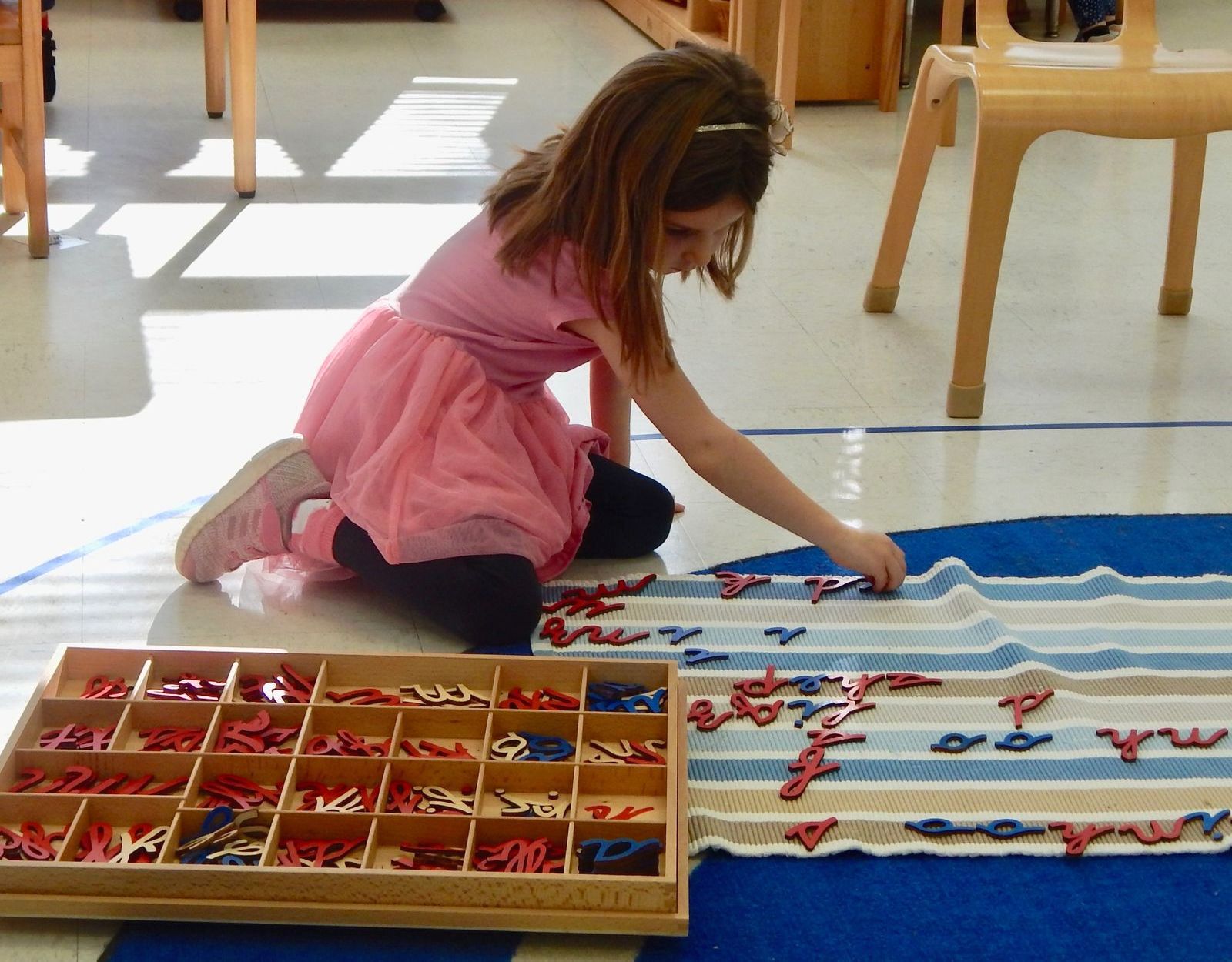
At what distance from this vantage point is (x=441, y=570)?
1340 mm

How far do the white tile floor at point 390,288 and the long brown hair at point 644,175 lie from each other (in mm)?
341

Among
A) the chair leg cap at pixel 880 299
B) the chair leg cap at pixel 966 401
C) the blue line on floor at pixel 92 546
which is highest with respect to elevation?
the chair leg cap at pixel 880 299

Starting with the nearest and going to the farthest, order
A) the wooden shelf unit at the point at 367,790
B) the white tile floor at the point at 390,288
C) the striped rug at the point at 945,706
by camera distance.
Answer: the wooden shelf unit at the point at 367,790, the striped rug at the point at 945,706, the white tile floor at the point at 390,288

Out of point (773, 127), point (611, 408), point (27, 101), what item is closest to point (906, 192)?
point (611, 408)

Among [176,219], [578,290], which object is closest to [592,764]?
[578,290]

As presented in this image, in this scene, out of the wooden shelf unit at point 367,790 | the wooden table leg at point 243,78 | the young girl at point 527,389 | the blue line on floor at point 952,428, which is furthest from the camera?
the wooden table leg at point 243,78

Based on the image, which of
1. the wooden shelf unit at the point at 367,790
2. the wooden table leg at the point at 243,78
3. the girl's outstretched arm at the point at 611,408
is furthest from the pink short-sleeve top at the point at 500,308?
the wooden table leg at the point at 243,78

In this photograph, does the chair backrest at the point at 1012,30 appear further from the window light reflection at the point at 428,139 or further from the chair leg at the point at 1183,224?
the window light reflection at the point at 428,139

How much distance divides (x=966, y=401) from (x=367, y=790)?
1.04m

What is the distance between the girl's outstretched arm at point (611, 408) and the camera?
1.58 metres

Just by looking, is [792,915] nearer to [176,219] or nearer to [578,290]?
[578,290]

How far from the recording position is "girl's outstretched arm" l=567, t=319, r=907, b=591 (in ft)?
4.35

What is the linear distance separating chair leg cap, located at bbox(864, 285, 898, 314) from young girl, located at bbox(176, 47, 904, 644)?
2.76 feet

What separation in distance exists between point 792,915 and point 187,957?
0.43 meters
